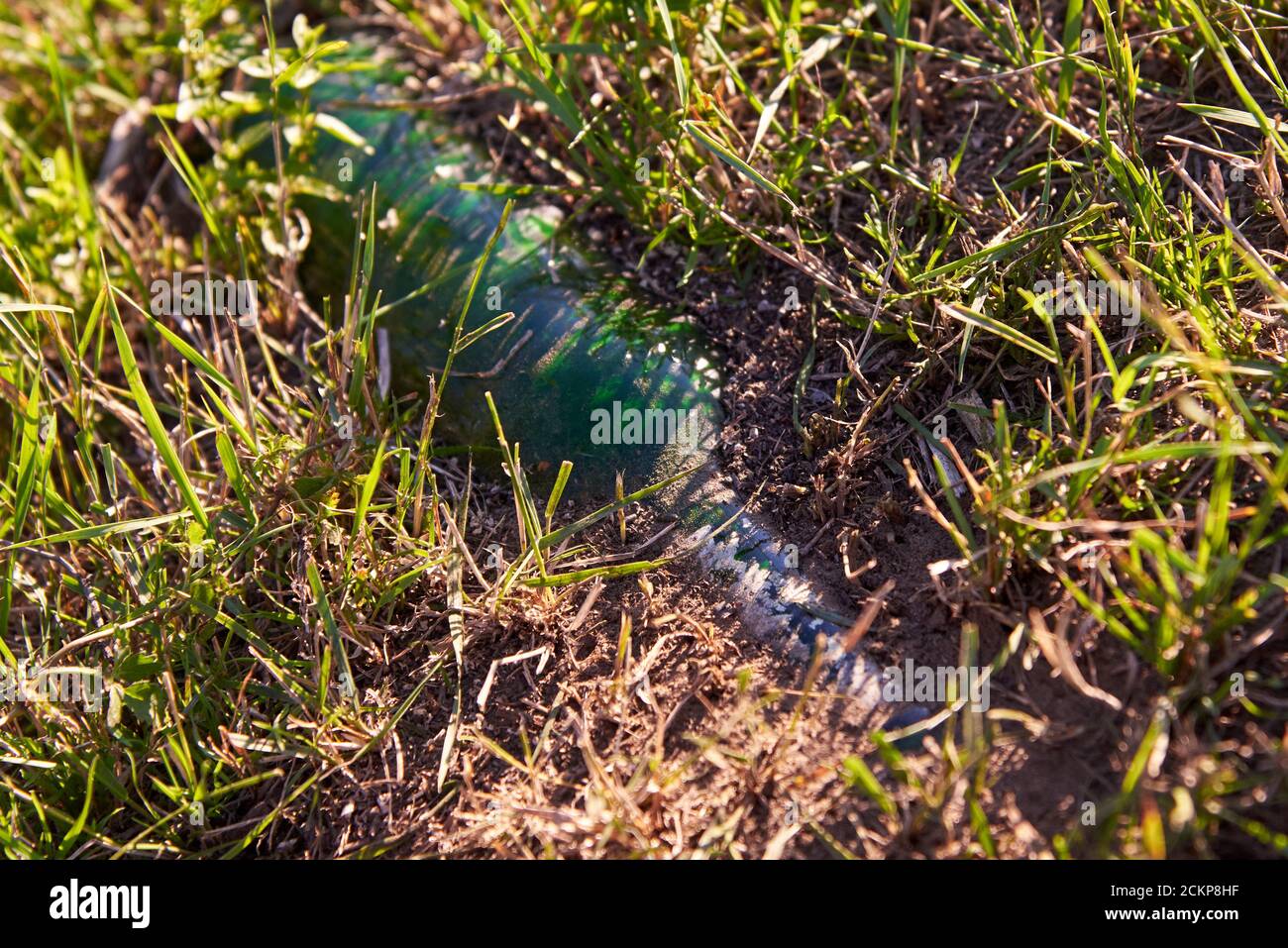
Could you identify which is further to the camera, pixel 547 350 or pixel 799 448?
pixel 547 350

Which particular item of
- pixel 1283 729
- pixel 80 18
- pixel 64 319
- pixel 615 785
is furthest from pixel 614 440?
pixel 80 18

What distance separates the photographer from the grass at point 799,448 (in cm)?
147

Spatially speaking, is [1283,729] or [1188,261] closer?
[1283,729]

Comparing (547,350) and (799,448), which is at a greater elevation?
(547,350)

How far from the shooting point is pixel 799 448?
1.90 meters

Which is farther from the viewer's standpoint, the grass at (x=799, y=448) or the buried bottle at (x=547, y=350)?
the buried bottle at (x=547, y=350)

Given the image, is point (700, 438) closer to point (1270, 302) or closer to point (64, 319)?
point (1270, 302)

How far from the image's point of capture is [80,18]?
2898 millimetres

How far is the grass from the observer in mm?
1473

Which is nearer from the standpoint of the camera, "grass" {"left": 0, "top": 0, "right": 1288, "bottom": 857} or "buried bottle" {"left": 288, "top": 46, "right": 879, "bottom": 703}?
"grass" {"left": 0, "top": 0, "right": 1288, "bottom": 857}
